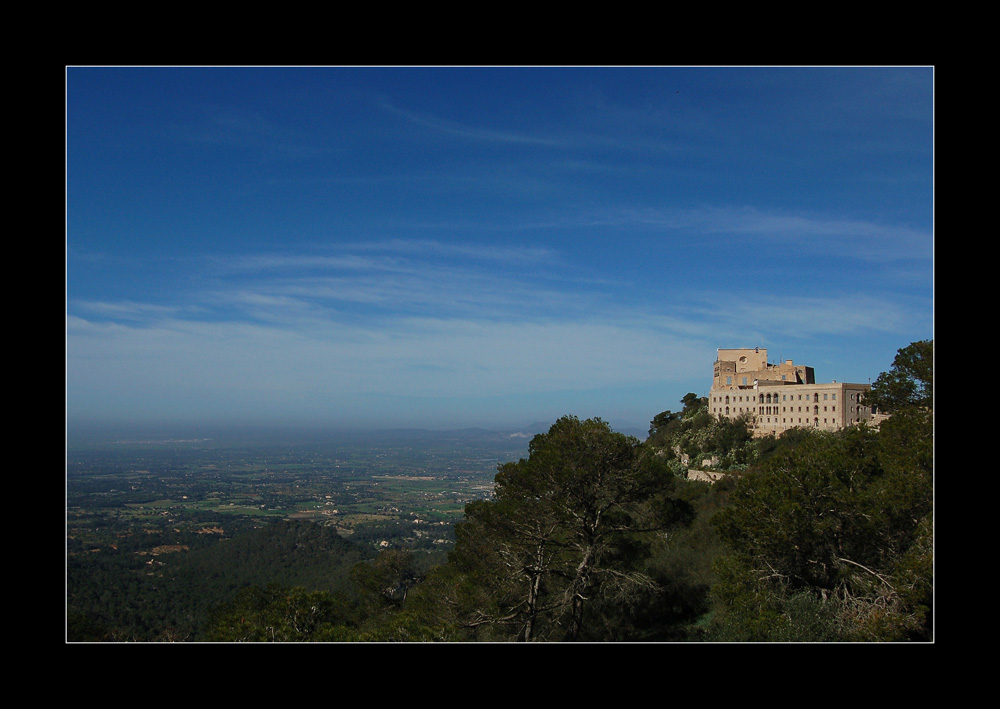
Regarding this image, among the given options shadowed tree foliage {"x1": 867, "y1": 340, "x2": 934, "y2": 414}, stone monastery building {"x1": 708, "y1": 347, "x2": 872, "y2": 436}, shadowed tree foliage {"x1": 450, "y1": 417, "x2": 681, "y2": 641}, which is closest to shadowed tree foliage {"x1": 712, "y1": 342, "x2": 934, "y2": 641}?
shadowed tree foliage {"x1": 867, "y1": 340, "x2": 934, "y2": 414}

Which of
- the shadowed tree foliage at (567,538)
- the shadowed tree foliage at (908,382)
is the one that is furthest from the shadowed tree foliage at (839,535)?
the shadowed tree foliage at (567,538)

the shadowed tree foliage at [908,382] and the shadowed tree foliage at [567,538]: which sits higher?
the shadowed tree foliage at [908,382]

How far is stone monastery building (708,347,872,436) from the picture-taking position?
87.7 feet

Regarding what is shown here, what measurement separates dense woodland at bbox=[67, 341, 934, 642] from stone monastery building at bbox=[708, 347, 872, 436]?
16.5 metres

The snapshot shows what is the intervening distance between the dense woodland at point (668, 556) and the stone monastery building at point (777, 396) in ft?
54.0

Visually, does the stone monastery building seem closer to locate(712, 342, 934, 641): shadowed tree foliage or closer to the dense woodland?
the dense woodland

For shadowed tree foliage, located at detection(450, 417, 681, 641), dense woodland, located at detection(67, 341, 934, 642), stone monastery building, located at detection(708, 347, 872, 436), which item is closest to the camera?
dense woodland, located at detection(67, 341, 934, 642)

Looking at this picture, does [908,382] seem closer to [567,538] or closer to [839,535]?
[839,535]

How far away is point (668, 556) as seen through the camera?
40.3 ft

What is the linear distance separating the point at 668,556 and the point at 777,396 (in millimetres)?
20406

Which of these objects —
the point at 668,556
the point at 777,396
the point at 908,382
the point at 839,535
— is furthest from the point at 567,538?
the point at 777,396

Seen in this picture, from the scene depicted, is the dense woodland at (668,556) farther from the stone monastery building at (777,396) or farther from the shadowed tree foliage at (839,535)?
the stone monastery building at (777,396)

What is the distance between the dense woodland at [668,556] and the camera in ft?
22.7
